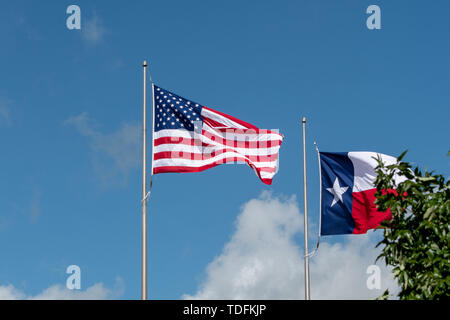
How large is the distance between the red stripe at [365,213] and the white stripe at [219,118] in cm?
542

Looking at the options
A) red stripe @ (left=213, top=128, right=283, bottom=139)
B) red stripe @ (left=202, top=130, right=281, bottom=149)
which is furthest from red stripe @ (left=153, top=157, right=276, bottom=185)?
red stripe @ (left=213, top=128, right=283, bottom=139)

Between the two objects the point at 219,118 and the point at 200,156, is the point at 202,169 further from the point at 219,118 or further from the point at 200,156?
the point at 219,118

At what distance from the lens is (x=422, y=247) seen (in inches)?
688

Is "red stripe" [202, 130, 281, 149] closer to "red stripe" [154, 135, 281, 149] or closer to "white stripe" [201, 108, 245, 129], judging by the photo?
"red stripe" [154, 135, 281, 149]

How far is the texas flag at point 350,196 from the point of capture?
24156mm

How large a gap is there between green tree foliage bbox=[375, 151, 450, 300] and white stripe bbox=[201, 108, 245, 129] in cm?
547

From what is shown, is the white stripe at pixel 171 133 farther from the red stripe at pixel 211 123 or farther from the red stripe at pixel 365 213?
the red stripe at pixel 365 213

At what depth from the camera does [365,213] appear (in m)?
24.1

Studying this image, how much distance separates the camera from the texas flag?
2416 cm
